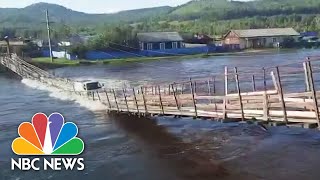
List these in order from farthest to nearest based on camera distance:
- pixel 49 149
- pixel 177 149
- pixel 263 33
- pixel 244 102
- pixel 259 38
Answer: pixel 263 33 < pixel 259 38 < pixel 177 149 < pixel 244 102 < pixel 49 149

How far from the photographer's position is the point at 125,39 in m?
80.4

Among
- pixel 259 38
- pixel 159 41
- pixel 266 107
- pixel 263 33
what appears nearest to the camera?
pixel 266 107

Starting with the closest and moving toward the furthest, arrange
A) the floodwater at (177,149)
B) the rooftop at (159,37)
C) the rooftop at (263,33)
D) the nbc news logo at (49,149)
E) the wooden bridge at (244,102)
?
the wooden bridge at (244,102)
the nbc news logo at (49,149)
the floodwater at (177,149)
the rooftop at (159,37)
the rooftop at (263,33)

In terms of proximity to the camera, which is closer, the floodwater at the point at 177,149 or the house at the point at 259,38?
the floodwater at the point at 177,149

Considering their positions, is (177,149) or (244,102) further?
(177,149)

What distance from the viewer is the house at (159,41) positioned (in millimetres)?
81000

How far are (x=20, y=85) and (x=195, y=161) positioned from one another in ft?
106

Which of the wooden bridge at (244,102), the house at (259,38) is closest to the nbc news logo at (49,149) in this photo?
the wooden bridge at (244,102)

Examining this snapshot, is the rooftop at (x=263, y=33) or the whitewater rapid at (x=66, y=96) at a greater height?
the rooftop at (x=263, y=33)

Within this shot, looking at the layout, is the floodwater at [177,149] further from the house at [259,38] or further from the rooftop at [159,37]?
the house at [259,38]

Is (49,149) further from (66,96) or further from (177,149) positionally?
(66,96)

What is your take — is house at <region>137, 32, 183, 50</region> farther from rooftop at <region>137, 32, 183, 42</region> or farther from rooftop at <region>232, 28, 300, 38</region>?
rooftop at <region>232, 28, 300, 38</region>

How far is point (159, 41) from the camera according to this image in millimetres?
81688

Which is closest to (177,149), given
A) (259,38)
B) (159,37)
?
(159,37)
